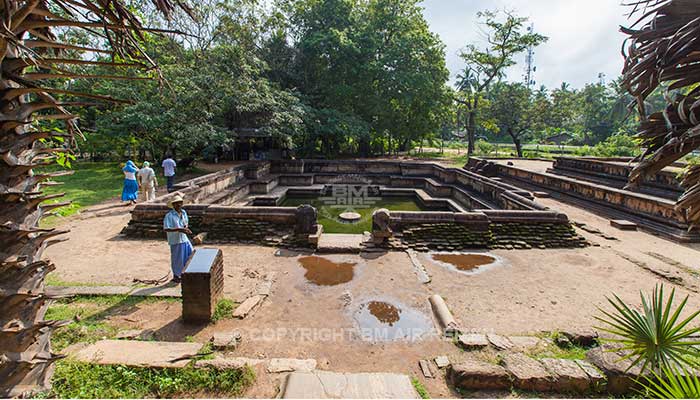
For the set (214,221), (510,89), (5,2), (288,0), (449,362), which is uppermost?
(288,0)

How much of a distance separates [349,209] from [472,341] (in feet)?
26.2

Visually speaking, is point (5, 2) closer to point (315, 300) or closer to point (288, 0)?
point (315, 300)

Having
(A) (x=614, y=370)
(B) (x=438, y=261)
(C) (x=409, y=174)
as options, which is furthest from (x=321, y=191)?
(A) (x=614, y=370)

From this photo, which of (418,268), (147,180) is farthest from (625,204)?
(147,180)

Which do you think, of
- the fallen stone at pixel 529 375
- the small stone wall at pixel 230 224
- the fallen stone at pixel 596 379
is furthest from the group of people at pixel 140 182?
the fallen stone at pixel 596 379

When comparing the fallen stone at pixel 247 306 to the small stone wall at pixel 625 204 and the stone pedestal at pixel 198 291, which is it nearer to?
the stone pedestal at pixel 198 291

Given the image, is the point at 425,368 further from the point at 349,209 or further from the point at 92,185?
the point at 92,185

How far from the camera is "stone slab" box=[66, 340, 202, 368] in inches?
135

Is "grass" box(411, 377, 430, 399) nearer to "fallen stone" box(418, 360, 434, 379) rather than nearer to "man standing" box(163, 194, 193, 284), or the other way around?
"fallen stone" box(418, 360, 434, 379)

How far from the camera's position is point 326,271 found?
20.7 ft

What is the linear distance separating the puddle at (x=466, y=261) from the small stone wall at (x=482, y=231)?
13.4 inches

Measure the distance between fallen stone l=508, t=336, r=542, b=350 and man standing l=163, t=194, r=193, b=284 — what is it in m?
4.76

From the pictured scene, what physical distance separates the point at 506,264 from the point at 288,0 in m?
22.5

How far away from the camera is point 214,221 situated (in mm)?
8039
